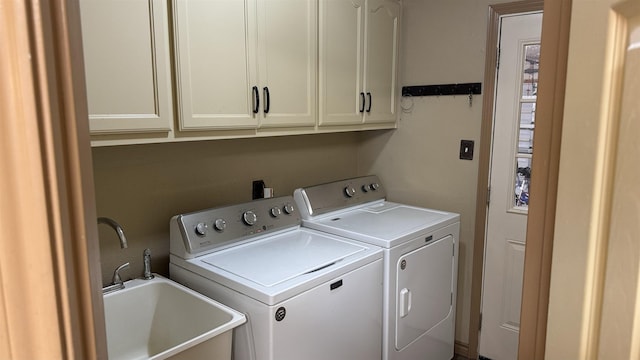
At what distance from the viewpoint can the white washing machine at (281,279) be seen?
1.64 m

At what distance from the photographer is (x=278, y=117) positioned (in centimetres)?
211

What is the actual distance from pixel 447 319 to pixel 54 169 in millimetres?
2515

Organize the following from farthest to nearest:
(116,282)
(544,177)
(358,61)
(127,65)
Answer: (358,61)
(116,282)
(127,65)
(544,177)

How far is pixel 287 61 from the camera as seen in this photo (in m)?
2.12

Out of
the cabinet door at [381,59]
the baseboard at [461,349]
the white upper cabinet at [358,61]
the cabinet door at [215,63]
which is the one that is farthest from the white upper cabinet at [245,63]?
the baseboard at [461,349]

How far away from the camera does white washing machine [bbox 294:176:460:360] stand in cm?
217

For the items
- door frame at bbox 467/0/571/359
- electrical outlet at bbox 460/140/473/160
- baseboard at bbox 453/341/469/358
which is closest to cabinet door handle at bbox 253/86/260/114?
electrical outlet at bbox 460/140/473/160

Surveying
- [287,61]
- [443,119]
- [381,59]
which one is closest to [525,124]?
[443,119]

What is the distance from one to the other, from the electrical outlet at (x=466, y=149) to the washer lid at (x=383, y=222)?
377 millimetres

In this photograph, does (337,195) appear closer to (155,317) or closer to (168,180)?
(168,180)

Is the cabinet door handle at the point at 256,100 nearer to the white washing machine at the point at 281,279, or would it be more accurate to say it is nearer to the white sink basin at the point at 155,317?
the white washing machine at the point at 281,279

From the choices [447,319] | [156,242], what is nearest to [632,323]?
[156,242]

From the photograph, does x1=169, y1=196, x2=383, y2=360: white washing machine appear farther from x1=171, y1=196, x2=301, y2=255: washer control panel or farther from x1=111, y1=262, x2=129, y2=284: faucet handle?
x1=111, y1=262, x2=129, y2=284: faucet handle

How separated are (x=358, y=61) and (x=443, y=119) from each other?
2.21 ft
